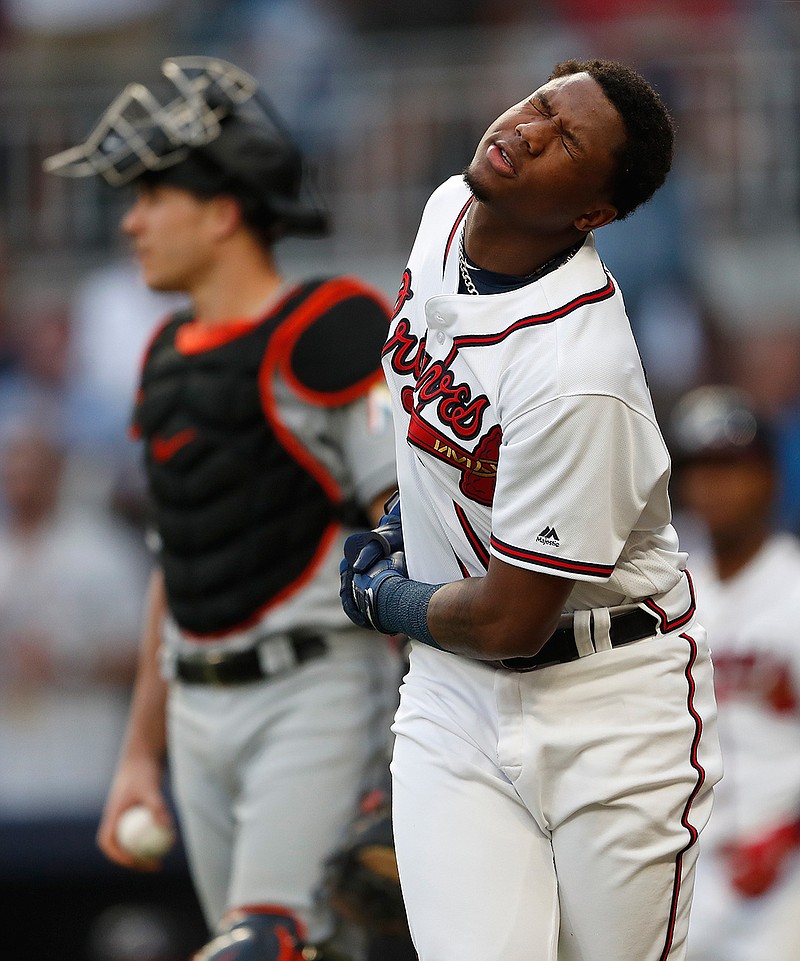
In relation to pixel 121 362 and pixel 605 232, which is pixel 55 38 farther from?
pixel 605 232

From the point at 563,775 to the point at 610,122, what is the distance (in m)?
1.05

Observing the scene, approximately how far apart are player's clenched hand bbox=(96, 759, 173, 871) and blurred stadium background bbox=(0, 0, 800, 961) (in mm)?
2737

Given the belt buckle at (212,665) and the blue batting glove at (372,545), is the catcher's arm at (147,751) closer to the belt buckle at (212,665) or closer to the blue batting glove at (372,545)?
the belt buckle at (212,665)

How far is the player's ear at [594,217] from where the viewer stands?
2.41 metres

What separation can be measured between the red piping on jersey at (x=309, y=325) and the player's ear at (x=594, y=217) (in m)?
1.16

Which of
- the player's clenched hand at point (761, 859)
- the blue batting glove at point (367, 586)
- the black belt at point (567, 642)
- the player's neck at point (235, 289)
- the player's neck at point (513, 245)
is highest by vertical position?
the player's neck at point (513, 245)

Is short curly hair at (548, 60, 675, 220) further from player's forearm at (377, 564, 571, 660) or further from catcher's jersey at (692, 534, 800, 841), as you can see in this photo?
catcher's jersey at (692, 534, 800, 841)

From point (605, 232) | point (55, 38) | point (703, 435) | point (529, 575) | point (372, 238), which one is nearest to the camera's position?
point (529, 575)

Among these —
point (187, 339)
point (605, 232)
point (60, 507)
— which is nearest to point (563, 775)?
point (187, 339)

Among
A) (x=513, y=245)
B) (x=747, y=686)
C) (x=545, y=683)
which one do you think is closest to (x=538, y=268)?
(x=513, y=245)

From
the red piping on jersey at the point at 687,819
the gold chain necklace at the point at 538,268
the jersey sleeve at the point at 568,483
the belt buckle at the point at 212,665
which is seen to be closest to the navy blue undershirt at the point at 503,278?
the gold chain necklace at the point at 538,268

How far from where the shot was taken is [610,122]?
233 centimetres

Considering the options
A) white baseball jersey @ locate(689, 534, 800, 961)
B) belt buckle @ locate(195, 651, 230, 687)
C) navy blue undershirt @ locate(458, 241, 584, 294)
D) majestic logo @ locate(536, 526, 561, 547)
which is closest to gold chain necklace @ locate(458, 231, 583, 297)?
navy blue undershirt @ locate(458, 241, 584, 294)

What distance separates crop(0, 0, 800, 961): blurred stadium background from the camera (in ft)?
24.3
